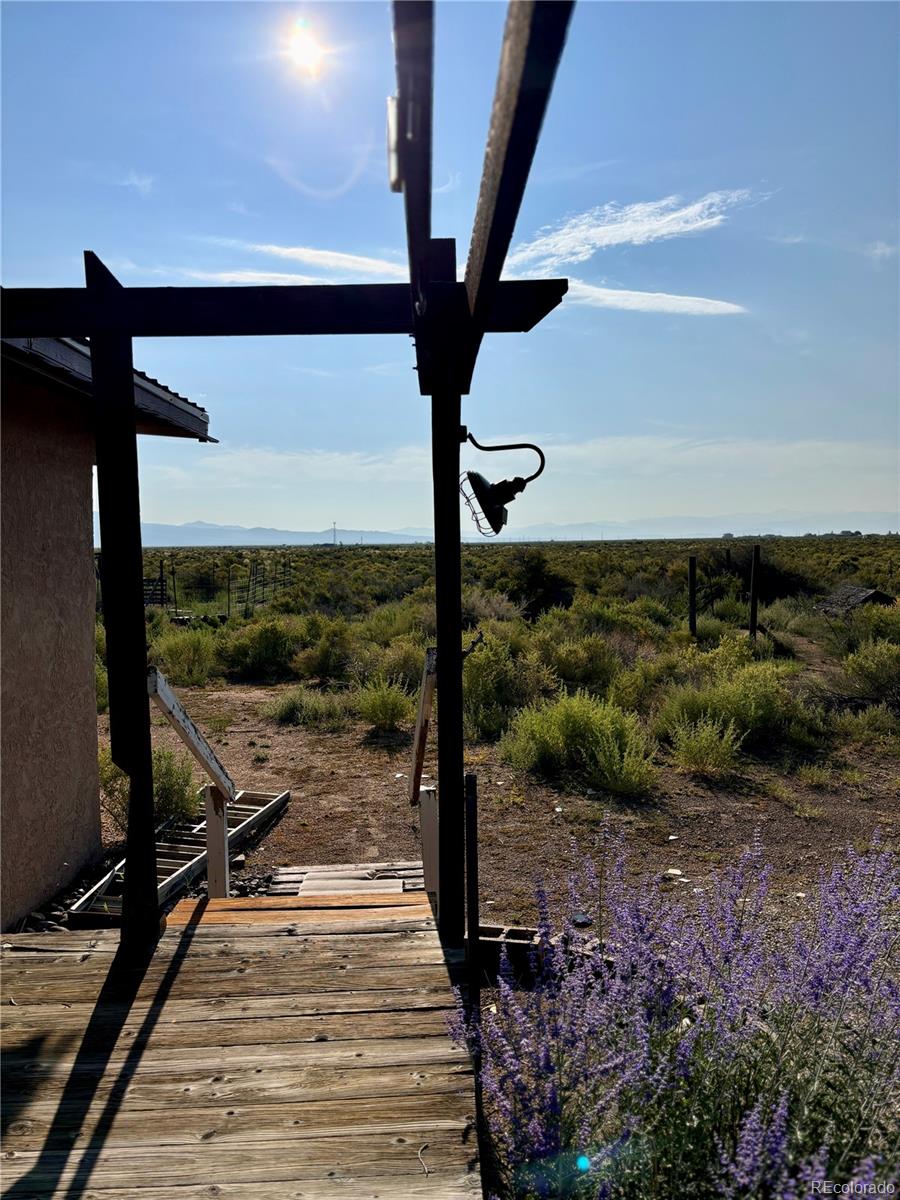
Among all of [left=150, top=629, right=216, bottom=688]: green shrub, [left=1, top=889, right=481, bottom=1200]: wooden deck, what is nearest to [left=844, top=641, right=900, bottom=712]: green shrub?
[left=1, top=889, right=481, bottom=1200]: wooden deck

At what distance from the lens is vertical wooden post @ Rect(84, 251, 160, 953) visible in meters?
3.04

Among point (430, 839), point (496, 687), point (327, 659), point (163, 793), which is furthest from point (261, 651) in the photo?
point (430, 839)

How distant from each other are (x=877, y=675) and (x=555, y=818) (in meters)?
6.09

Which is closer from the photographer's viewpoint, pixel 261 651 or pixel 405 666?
pixel 405 666

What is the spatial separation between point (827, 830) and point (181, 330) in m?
6.32

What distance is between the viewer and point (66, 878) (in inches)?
196

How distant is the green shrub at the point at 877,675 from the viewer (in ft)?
34.1

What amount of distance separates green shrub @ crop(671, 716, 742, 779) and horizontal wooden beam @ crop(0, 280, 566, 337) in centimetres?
618

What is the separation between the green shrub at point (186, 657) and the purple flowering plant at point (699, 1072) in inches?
465

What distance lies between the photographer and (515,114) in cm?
140

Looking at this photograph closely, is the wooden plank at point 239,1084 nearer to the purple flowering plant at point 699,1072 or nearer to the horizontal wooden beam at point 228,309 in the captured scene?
the purple flowering plant at point 699,1072

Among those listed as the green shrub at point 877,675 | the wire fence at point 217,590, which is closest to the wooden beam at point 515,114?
the green shrub at point 877,675

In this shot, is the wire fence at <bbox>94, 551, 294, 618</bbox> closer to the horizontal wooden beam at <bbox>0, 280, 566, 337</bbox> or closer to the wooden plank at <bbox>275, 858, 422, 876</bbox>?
the wooden plank at <bbox>275, 858, 422, 876</bbox>

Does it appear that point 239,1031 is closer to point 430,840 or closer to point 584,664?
point 430,840
